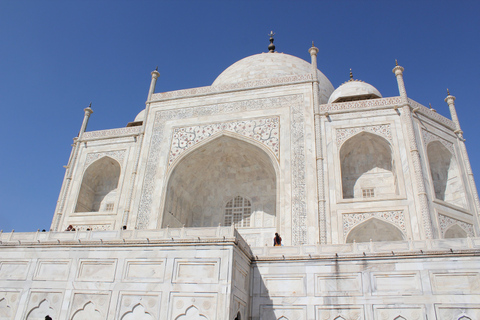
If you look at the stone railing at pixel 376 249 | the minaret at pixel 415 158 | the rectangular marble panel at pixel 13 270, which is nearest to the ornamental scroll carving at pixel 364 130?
the minaret at pixel 415 158

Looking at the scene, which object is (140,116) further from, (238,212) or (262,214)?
(262,214)

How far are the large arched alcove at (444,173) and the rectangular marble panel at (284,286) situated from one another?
263 inches

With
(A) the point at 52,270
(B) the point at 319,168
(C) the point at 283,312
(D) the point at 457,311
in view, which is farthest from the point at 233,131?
(D) the point at 457,311

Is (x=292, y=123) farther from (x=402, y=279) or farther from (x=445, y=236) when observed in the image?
(x=402, y=279)

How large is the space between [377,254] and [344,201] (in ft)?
10.7

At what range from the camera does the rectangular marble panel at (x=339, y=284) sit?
8.72 m

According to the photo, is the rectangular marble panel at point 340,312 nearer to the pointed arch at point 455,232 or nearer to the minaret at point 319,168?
the minaret at point 319,168

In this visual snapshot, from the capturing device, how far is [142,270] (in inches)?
345

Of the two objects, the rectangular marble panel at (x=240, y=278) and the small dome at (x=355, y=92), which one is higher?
the small dome at (x=355, y=92)

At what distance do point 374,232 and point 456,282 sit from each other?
3.85 m

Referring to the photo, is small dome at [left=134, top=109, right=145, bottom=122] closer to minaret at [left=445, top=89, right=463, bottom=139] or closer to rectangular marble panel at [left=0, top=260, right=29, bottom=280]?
rectangular marble panel at [left=0, top=260, right=29, bottom=280]

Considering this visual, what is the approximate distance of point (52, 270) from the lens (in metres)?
9.41

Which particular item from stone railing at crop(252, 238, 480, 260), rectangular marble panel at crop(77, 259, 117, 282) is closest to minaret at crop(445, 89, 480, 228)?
stone railing at crop(252, 238, 480, 260)

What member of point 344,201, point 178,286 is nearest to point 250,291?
point 178,286
